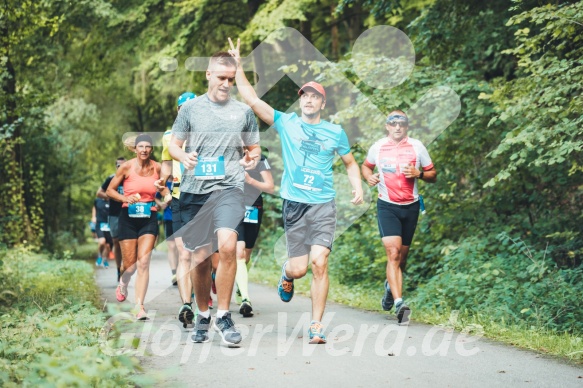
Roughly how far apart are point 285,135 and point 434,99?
160 inches

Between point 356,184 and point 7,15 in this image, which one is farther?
point 7,15

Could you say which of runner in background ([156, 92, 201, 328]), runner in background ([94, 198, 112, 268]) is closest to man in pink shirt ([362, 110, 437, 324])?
runner in background ([156, 92, 201, 328])

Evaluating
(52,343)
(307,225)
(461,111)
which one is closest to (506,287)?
(307,225)

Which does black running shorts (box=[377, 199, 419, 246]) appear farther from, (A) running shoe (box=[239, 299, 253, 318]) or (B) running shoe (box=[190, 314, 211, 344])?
(B) running shoe (box=[190, 314, 211, 344])

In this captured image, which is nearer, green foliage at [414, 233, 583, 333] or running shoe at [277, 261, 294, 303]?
running shoe at [277, 261, 294, 303]

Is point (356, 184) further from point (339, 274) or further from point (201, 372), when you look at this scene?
point (339, 274)

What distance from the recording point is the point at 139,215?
949cm

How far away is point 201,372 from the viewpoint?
5.89m

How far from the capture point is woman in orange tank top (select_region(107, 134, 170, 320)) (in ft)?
30.7

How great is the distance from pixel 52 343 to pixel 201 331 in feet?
6.29

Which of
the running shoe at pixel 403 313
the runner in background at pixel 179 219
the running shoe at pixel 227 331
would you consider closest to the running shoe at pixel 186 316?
the runner in background at pixel 179 219

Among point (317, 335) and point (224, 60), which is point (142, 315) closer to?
point (317, 335)

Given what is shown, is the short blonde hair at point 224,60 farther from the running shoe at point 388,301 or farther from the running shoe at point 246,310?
the running shoe at point 388,301

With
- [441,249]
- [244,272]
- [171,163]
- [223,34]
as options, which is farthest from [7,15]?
[223,34]
